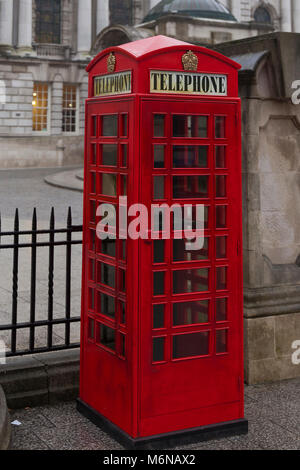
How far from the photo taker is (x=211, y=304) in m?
4.37

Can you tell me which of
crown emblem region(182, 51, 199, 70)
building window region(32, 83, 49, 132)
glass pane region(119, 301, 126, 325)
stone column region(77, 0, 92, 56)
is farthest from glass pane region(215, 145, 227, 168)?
stone column region(77, 0, 92, 56)

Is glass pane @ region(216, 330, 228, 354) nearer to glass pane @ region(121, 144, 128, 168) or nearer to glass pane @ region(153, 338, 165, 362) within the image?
glass pane @ region(153, 338, 165, 362)

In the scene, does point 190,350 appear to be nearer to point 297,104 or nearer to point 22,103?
point 297,104

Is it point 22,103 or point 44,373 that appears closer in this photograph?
point 44,373

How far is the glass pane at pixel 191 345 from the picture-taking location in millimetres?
4320

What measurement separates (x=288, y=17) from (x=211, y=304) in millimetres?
51308

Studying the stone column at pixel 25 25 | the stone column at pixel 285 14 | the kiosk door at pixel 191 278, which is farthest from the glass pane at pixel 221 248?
the stone column at pixel 285 14

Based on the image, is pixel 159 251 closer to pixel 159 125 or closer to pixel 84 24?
pixel 159 125

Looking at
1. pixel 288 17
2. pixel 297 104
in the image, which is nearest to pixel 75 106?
pixel 288 17

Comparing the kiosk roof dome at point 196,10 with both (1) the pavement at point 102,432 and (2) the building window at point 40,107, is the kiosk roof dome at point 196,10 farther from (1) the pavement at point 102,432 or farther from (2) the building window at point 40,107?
(1) the pavement at point 102,432

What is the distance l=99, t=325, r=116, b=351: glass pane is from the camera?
14.6 ft

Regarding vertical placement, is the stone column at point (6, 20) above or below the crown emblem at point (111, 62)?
above

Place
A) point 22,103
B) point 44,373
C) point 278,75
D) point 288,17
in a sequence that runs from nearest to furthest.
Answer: point 44,373
point 278,75
point 22,103
point 288,17

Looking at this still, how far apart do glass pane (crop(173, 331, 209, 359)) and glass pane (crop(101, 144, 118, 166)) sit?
127 centimetres
